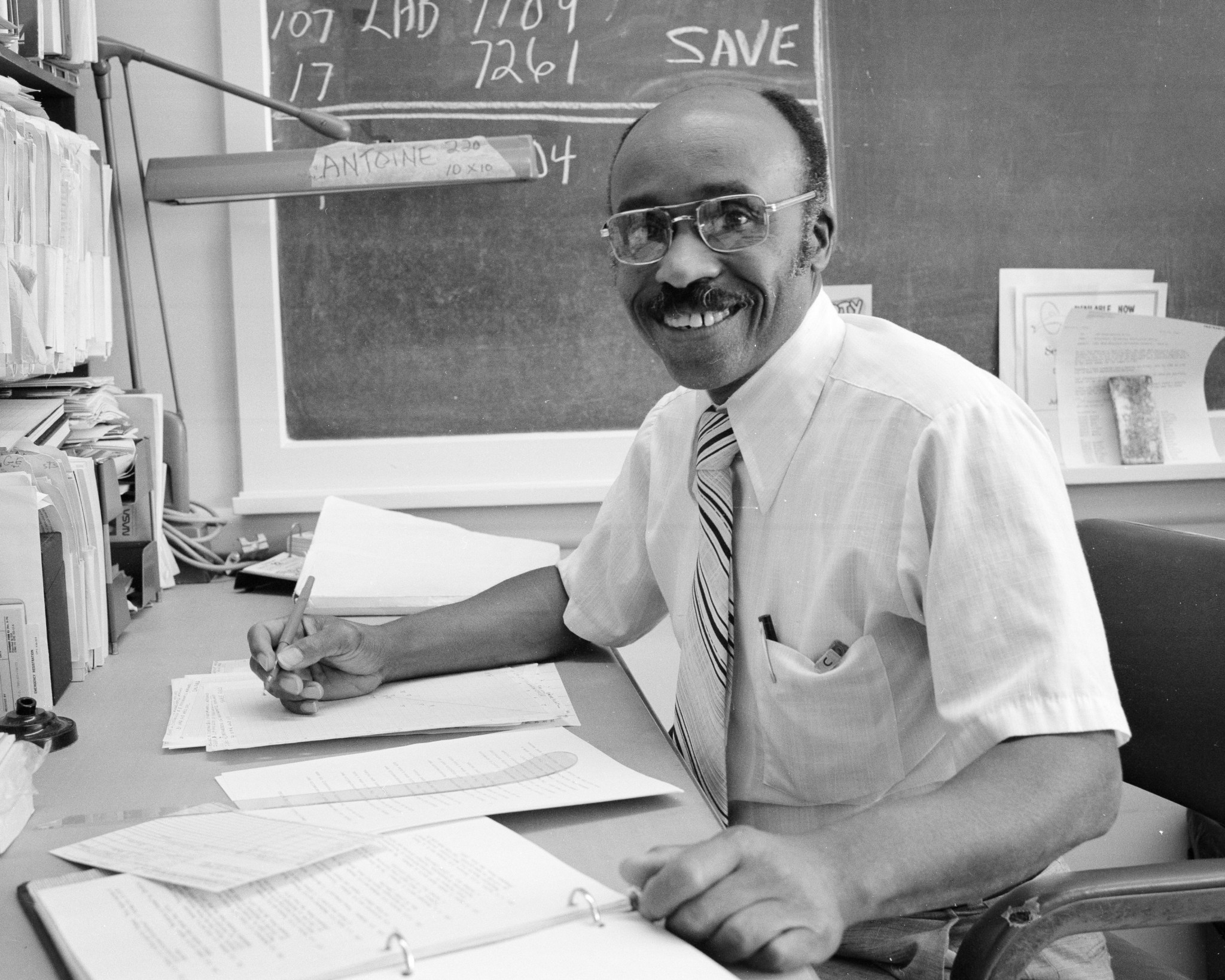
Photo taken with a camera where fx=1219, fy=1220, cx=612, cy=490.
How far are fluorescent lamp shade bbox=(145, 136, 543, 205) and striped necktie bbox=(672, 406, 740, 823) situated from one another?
791 mm

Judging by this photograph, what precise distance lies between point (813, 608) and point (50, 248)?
37.2 inches

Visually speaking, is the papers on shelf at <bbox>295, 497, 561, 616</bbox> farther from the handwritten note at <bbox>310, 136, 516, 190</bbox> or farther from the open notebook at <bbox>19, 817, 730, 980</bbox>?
the open notebook at <bbox>19, 817, 730, 980</bbox>

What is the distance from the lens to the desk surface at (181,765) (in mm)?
805

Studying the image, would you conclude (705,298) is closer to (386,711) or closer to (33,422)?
(386,711)

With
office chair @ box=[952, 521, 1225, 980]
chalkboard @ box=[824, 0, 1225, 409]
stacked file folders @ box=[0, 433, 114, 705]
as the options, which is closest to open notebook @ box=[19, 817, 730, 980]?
stacked file folders @ box=[0, 433, 114, 705]

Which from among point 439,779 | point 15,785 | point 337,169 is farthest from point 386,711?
point 337,169

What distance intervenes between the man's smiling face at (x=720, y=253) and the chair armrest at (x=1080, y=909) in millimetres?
521

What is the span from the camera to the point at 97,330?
159cm

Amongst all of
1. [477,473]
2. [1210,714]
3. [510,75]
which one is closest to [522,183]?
[510,75]

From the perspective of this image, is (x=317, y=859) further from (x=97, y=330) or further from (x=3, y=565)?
(x=97, y=330)

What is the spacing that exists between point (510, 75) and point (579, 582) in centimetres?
96

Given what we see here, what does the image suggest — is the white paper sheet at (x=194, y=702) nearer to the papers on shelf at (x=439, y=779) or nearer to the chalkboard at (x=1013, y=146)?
the papers on shelf at (x=439, y=779)

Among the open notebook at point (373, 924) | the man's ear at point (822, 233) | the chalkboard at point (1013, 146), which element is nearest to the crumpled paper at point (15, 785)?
the open notebook at point (373, 924)

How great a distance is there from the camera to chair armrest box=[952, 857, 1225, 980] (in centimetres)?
83
